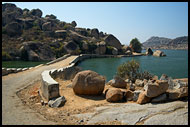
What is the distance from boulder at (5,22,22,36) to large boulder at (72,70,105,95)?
146 feet

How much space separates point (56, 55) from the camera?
136ft

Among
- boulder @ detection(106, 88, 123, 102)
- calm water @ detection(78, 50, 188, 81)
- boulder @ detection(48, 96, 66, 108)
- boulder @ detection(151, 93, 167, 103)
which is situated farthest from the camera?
calm water @ detection(78, 50, 188, 81)

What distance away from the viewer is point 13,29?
47.2 metres

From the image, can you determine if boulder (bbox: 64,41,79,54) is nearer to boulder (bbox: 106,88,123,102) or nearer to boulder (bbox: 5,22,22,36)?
boulder (bbox: 5,22,22,36)

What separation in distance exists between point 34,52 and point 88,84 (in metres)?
31.6

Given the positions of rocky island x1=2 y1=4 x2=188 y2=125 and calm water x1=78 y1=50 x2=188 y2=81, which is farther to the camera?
calm water x1=78 y1=50 x2=188 y2=81

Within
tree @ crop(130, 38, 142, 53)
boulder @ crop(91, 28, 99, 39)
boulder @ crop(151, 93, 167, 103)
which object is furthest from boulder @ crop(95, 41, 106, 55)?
boulder @ crop(151, 93, 167, 103)

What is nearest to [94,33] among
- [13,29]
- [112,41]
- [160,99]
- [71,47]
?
[112,41]

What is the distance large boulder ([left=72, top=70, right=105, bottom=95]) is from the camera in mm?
8281

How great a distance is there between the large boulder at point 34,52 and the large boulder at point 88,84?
30200mm

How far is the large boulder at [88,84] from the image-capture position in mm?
8281

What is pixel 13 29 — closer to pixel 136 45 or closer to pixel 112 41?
pixel 112 41

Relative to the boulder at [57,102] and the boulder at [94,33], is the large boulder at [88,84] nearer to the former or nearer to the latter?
the boulder at [57,102]

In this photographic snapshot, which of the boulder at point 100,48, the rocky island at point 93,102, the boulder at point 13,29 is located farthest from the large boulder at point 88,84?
the boulder at point 100,48
